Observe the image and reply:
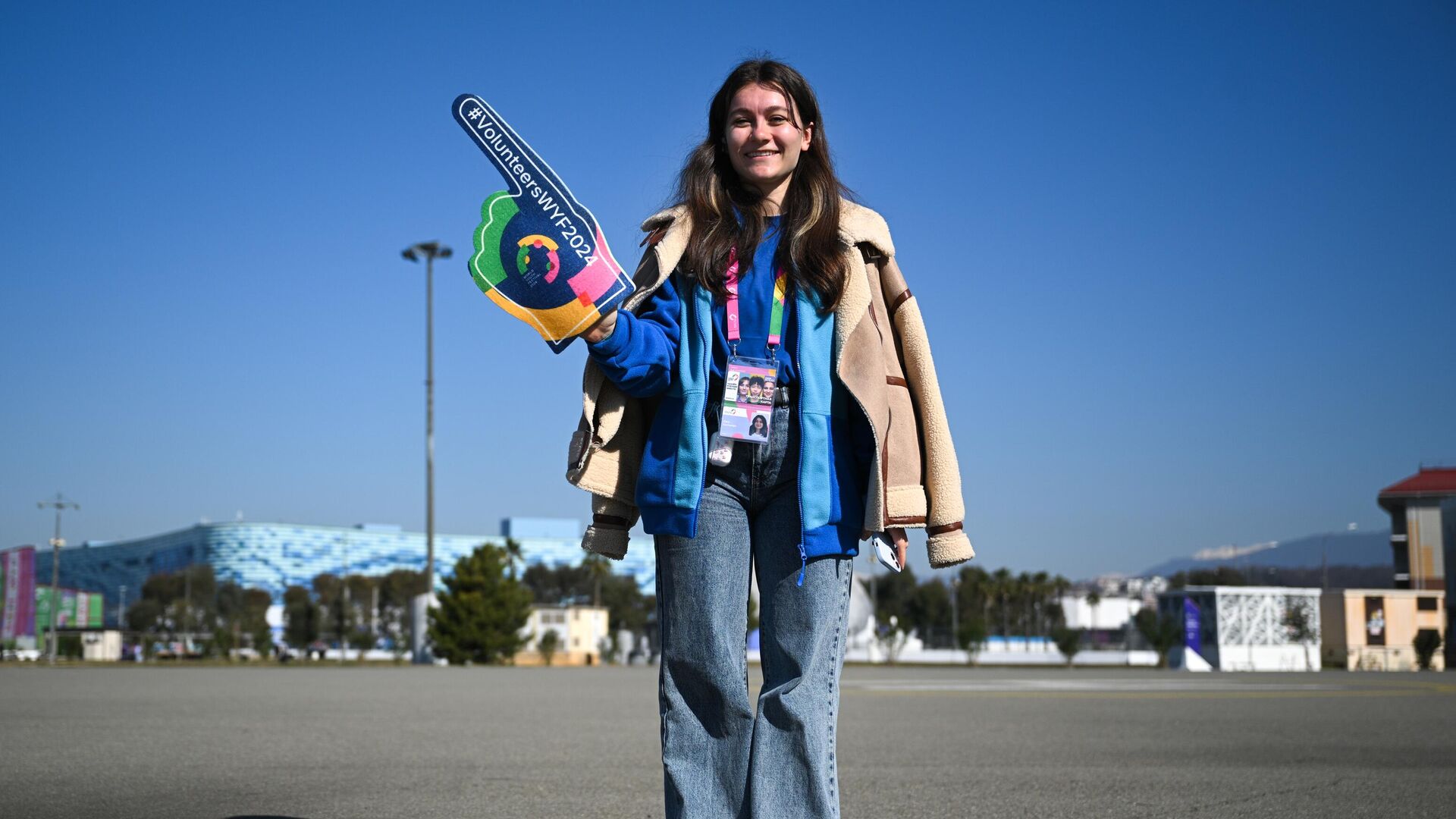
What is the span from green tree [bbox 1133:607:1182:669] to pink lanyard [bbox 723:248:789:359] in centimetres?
3699

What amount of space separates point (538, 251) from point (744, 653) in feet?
2.98

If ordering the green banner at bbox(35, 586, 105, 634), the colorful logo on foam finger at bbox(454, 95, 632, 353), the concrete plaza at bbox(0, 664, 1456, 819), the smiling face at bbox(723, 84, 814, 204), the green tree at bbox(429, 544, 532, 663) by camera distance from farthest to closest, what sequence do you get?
1. the green banner at bbox(35, 586, 105, 634)
2. the green tree at bbox(429, 544, 532, 663)
3. the concrete plaza at bbox(0, 664, 1456, 819)
4. the smiling face at bbox(723, 84, 814, 204)
5. the colorful logo on foam finger at bbox(454, 95, 632, 353)

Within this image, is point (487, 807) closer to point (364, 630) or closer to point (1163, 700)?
point (1163, 700)

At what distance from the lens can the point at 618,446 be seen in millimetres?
2670

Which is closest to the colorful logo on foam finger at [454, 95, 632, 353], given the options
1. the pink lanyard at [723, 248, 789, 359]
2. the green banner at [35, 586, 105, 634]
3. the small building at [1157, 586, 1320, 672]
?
the pink lanyard at [723, 248, 789, 359]

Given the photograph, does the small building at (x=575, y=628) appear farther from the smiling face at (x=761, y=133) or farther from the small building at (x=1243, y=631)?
the smiling face at (x=761, y=133)

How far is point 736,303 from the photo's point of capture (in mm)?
2654

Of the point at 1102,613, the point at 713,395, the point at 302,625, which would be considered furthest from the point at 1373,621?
the point at 302,625

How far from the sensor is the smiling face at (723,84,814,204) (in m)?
2.80

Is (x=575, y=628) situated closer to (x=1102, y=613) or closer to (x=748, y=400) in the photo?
(x=1102, y=613)

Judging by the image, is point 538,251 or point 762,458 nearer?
point 538,251

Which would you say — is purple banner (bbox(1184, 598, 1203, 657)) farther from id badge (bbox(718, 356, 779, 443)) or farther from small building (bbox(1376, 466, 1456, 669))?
id badge (bbox(718, 356, 779, 443))

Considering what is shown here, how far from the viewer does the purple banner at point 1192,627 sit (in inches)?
1470

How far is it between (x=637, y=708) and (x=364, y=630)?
277ft
